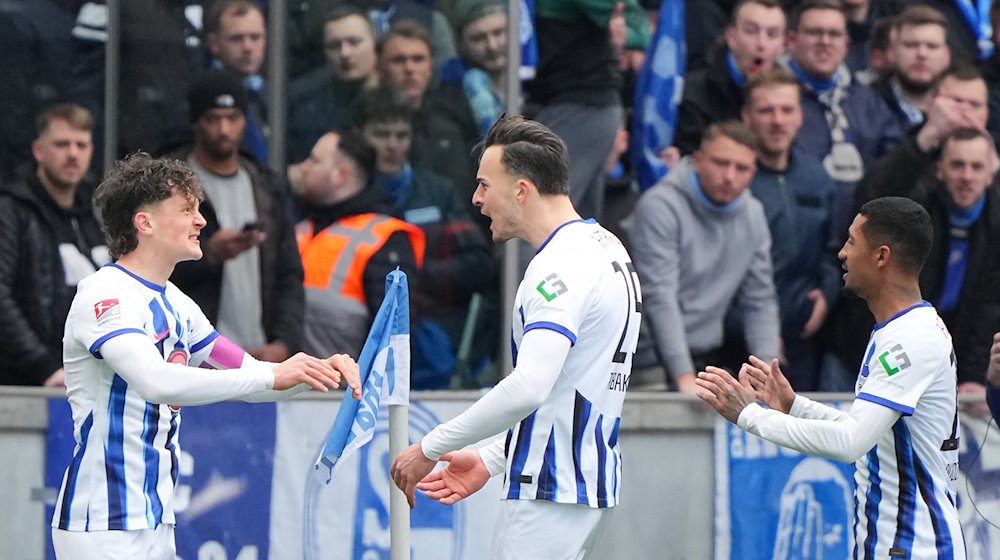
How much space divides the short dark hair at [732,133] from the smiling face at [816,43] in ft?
2.40

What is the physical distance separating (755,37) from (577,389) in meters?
3.99

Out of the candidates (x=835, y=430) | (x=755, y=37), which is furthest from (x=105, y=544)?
(x=755, y=37)

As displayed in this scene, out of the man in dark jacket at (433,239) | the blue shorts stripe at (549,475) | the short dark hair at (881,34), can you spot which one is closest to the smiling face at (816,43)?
the short dark hair at (881,34)

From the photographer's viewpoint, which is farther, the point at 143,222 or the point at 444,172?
the point at 444,172

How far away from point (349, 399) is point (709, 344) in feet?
9.69

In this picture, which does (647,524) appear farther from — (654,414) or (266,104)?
(266,104)

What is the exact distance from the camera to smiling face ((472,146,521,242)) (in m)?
4.57

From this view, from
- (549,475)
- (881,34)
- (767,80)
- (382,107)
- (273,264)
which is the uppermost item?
(881,34)

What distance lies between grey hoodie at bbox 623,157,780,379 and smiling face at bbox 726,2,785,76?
0.75 meters

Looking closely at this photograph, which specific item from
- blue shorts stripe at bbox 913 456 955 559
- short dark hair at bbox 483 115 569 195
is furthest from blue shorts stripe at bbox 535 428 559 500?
blue shorts stripe at bbox 913 456 955 559

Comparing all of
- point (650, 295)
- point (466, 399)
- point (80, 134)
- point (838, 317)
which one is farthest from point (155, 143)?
point (838, 317)

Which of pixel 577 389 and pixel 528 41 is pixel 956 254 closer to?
pixel 528 41

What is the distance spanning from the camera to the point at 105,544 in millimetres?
4465

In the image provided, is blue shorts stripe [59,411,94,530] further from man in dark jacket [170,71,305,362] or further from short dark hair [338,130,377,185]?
short dark hair [338,130,377,185]
